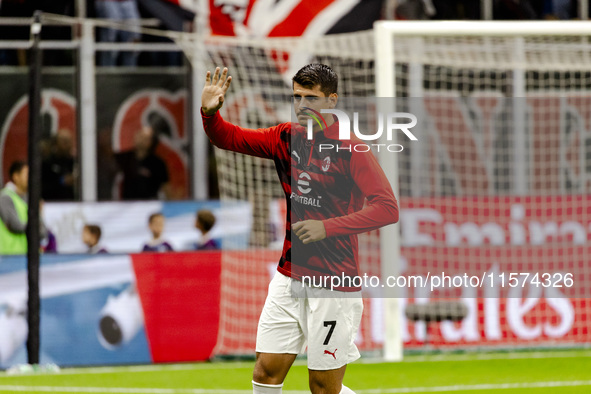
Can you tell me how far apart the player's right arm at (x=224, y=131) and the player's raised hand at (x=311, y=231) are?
0.48 meters

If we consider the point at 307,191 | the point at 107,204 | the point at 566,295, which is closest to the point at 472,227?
the point at 566,295

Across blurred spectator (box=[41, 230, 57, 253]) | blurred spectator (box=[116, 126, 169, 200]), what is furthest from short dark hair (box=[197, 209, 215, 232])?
blurred spectator (box=[116, 126, 169, 200])

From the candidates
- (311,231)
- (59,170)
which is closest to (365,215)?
(311,231)

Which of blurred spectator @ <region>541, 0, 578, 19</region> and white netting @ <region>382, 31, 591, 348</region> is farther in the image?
blurred spectator @ <region>541, 0, 578, 19</region>

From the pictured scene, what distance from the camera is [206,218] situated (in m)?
11.0

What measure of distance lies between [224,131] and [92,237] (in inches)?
231

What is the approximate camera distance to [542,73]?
12445 millimetres

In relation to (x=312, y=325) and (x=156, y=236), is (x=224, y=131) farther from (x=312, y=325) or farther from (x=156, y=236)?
(x=156, y=236)

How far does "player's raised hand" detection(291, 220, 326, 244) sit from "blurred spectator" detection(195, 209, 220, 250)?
5.96 metres

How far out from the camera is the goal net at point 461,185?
34.9 feet

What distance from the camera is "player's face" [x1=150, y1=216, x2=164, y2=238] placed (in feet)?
35.4

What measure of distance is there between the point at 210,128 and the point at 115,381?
177 inches

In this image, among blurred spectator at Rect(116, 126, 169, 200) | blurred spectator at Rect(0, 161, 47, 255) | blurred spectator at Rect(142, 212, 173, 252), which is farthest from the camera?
blurred spectator at Rect(116, 126, 169, 200)

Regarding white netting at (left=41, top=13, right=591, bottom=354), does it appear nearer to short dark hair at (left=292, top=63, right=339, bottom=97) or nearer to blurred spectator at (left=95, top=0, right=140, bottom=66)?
blurred spectator at (left=95, top=0, right=140, bottom=66)
